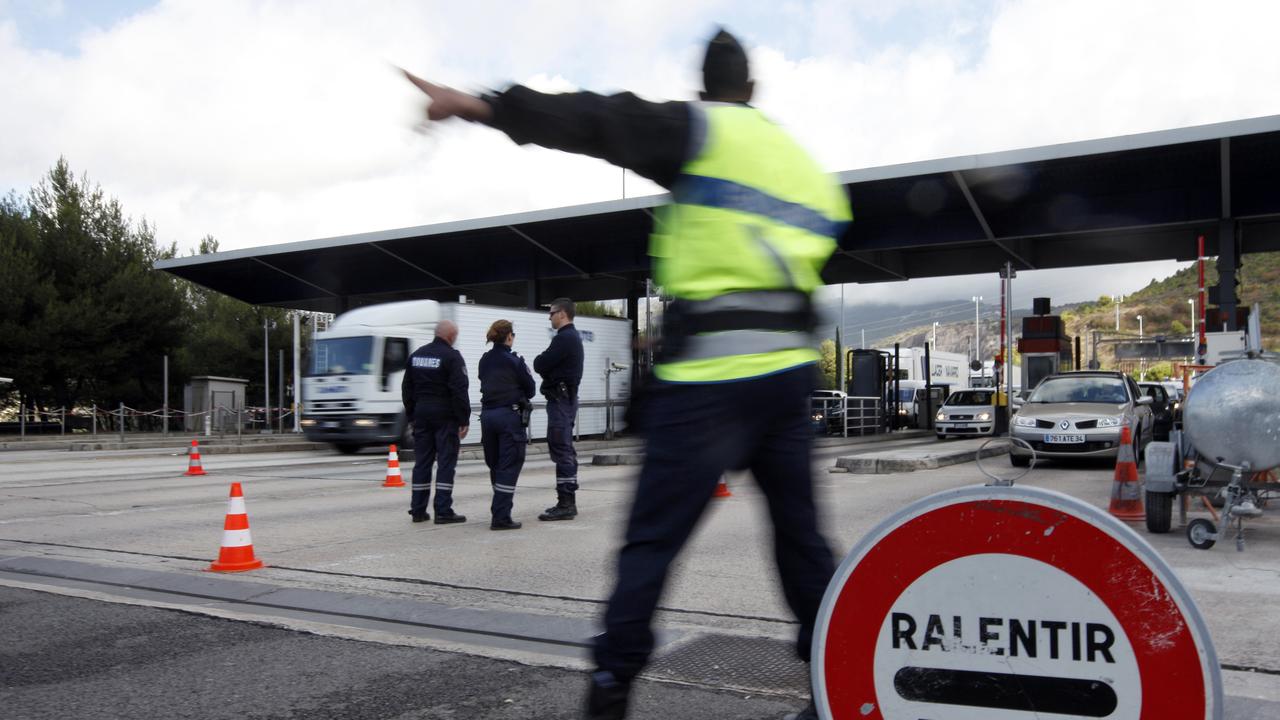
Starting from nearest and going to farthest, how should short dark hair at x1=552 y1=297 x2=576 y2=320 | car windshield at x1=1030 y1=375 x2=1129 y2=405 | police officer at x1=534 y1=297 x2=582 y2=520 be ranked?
short dark hair at x1=552 y1=297 x2=576 y2=320
police officer at x1=534 y1=297 x2=582 y2=520
car windshield at x1=1030 y1=375 x2=1129 y2=405

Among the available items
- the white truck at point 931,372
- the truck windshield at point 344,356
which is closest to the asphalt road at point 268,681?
the truck windshield at point 344,356

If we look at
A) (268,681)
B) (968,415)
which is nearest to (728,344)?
(268,681)

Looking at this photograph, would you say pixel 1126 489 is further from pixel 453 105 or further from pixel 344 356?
pixel 344 356

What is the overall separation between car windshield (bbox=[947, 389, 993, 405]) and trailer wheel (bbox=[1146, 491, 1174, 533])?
22331 mm

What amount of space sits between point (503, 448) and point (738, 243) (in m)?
5.59

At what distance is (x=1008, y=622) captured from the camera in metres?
2.01

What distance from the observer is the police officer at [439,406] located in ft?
27.1

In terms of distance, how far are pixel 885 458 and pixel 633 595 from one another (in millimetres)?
13303

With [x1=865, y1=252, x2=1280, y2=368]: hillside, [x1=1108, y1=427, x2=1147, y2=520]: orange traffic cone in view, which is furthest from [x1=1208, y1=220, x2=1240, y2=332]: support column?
[x1=865, y1=252, x2=1280, y2=368]: hillside

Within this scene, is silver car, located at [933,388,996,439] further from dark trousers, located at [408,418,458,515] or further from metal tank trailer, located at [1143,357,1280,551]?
dark trousers, located at [408,418,458,515]

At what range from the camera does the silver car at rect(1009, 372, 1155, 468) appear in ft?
→ 47.6

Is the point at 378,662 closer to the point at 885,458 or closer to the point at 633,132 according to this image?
the point at 633,132

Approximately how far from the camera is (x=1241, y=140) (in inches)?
688

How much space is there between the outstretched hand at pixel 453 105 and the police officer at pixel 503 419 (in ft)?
17.7
